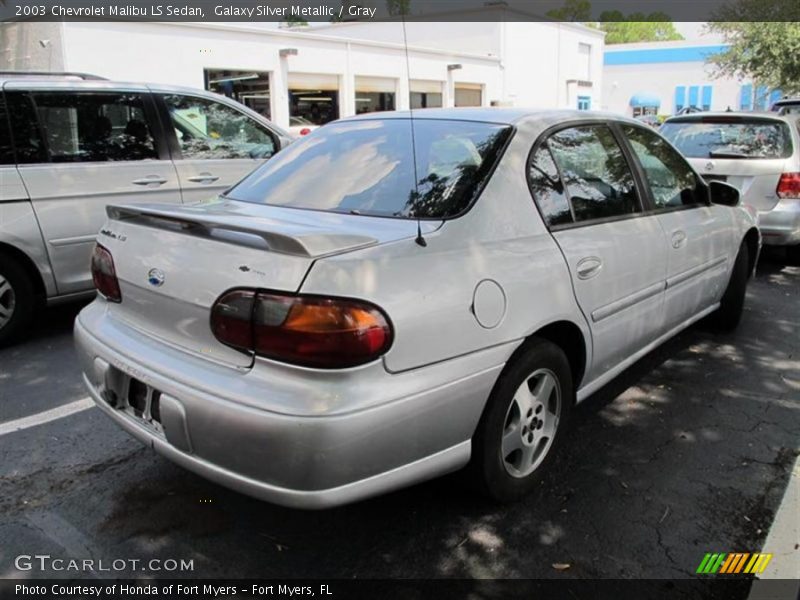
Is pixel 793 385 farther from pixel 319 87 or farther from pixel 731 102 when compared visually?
pixel 731 102

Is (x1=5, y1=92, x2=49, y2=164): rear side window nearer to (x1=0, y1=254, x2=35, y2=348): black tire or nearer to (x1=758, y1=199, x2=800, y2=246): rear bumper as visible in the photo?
(x1=0, y1=254, x2=35, y2=348): black tire

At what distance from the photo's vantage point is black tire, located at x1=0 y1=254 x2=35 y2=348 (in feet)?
15.4

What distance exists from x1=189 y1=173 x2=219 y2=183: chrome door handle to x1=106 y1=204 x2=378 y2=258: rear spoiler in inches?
111

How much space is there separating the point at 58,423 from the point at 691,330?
432 centimetres

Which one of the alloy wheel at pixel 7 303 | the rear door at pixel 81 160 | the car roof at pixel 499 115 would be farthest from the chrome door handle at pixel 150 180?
the car roof at pixel 499 115

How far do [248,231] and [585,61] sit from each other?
43745mm

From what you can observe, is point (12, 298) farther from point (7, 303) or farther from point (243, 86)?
point (243, 86)

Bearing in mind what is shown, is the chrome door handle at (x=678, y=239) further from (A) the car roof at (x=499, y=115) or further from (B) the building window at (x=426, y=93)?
(B) the building window at (x=426, y=93)

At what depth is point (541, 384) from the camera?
2.89 metres

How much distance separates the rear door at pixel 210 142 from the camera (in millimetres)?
5500

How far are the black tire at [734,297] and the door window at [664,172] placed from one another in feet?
2.64

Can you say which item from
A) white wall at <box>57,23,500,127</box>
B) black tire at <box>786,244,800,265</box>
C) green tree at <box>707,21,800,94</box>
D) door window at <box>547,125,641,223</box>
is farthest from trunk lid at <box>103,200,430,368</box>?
green tree at <box>707,21,800,94</box>

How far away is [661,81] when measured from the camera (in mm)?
55156

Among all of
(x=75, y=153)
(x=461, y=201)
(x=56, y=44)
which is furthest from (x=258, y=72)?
(x=461, y=201)
